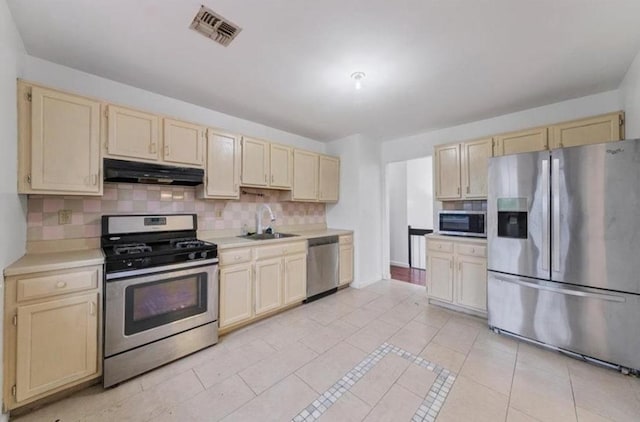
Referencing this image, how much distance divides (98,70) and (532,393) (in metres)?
4.42

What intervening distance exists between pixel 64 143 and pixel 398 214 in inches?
215

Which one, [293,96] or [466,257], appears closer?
[293,96]

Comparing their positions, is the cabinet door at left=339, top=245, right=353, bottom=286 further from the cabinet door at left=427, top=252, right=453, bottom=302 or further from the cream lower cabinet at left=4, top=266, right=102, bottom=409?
the cream lower cabinet at left=4, top=266, right=102, bottom=409

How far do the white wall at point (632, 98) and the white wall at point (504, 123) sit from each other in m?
0.20

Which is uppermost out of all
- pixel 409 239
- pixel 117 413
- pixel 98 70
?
pixel 98 70

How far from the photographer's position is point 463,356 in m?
2.20

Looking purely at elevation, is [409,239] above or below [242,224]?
below

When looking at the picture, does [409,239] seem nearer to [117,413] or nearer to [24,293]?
[117,413]

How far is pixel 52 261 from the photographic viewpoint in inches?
66.6

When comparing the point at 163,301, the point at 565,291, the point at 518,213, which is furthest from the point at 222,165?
the point at 565,291

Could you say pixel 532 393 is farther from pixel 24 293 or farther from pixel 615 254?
pixel 24 293

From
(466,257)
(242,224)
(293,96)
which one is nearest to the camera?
(293,96)

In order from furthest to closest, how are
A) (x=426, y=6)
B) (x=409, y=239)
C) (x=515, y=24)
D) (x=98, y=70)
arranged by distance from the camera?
(x=409, y=239) → (x=98, y=70) → (x=515, y=24) → (x=426, y=6)

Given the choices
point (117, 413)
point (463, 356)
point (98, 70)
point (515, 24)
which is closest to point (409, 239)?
point (463, 356)
